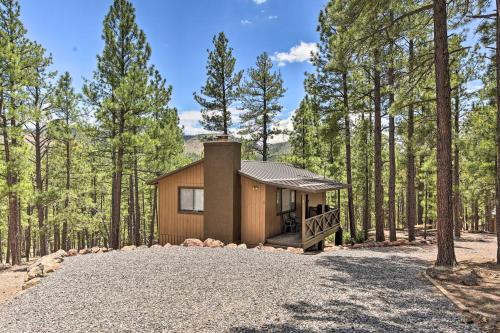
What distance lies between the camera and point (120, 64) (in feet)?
48.0

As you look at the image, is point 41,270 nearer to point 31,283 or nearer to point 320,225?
point 31,283

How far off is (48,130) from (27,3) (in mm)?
5717

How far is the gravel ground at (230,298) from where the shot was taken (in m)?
4.82

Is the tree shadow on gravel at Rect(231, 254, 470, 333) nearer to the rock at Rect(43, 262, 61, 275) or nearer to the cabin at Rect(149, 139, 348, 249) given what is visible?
the cabin at Rect(149, 139, 348, 249)

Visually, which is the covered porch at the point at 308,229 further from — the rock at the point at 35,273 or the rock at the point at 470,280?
the rock at the point at 35,273

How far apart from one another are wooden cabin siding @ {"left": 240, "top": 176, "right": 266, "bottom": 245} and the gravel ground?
3669 mm

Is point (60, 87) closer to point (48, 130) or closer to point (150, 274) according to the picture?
point (48, 130)

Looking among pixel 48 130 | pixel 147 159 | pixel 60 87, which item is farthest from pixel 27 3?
pixel 147 159

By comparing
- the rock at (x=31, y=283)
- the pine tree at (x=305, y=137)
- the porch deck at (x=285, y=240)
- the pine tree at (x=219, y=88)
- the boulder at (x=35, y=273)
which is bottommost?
the porch deck at (x=285, y=240)

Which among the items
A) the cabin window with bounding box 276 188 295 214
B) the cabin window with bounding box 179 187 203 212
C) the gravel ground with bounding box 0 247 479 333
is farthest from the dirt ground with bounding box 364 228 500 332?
the cabin window with bounding box 179 187 203 212

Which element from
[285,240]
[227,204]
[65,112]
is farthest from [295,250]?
[65,112]

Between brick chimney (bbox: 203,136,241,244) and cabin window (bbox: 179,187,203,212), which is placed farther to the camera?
cabin window (bbox: 179,187,203,212)

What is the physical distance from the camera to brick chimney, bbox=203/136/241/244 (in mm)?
12430

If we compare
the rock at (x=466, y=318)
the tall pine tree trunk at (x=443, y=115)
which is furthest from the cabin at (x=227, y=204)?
the rock at (x=466, y=318)
